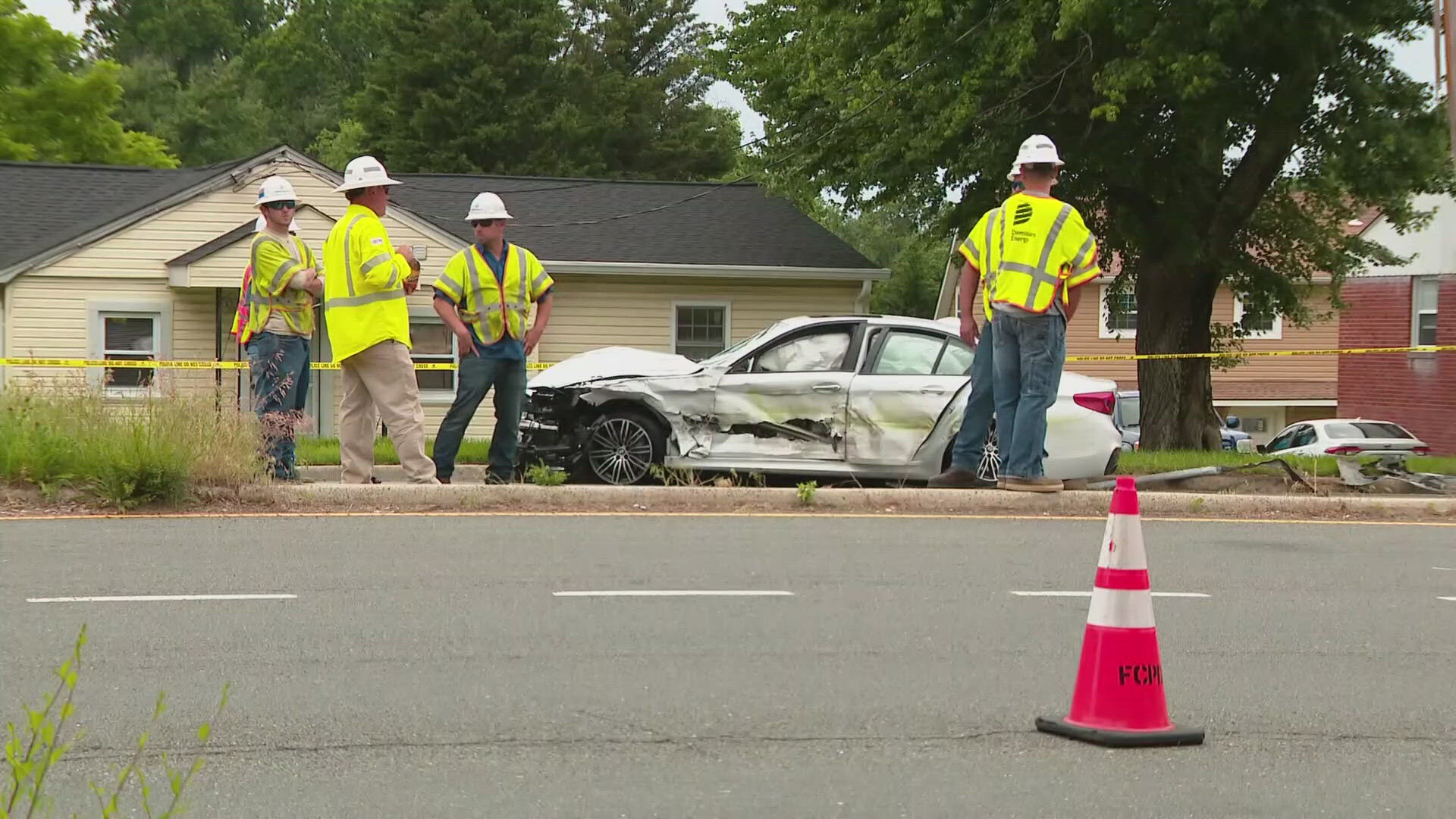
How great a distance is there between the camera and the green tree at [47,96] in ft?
138

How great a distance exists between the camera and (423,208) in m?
28.7

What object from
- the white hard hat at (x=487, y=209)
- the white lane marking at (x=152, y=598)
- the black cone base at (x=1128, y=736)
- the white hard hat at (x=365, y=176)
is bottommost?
the black cone base at (x=1128, y=736)

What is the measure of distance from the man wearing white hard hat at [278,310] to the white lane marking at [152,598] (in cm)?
395

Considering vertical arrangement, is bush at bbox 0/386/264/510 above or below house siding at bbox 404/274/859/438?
below

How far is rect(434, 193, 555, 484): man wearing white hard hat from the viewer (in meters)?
12.0

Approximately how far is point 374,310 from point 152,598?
393 cm

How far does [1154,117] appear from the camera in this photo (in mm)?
23094

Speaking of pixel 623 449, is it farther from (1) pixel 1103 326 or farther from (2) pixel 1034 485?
(1) pixel 1103 326

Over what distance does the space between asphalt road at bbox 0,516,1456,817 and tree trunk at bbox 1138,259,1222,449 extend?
15.4m

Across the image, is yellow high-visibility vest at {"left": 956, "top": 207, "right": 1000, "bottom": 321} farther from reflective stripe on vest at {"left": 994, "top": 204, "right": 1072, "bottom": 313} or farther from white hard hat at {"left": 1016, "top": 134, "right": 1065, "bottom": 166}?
white hard hat at {"left": 1016, "top": 134, "right": 1065, "bottom": 166}

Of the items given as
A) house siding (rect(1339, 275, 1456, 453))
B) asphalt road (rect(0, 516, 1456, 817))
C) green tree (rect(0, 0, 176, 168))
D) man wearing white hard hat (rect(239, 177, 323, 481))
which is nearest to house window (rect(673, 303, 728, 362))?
man wearing white hard hat (rect(239, 177, 323, 481))

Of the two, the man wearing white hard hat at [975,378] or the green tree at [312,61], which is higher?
the green tree at [312,61]

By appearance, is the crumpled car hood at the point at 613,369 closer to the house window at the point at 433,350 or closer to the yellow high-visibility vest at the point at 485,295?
the yellow high-visibility vest at the point at 485,295

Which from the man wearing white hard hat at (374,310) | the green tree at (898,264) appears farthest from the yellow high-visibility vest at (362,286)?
the green tree at (898,264)
